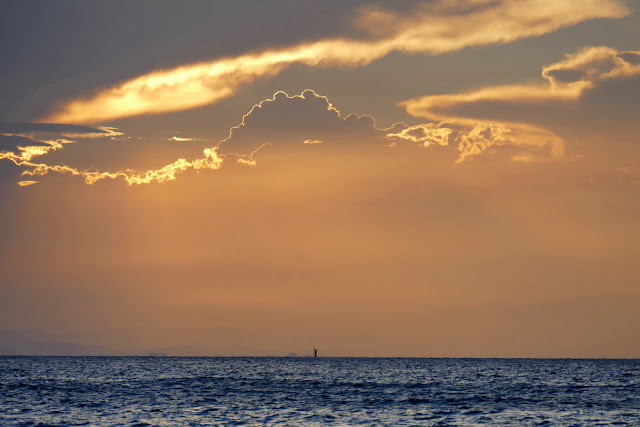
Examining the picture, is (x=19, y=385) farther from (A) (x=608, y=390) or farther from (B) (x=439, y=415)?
(A) (x=608, y=390)

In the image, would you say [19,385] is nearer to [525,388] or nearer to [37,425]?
→ [37,425]

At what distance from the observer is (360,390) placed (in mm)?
116375

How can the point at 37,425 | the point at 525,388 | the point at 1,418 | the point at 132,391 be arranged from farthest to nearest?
the point at 525,388, the point at 132,391, the point at 1,418, the point at 37,425

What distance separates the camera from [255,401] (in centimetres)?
9431

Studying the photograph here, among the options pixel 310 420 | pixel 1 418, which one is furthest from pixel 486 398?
pixel 1 418

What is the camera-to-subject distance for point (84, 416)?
76.7 meters

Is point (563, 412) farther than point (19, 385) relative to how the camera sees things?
No

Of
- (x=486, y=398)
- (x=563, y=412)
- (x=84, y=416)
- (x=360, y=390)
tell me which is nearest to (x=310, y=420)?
(x=84, y=416)

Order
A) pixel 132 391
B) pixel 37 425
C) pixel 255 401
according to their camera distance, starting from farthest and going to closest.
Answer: pixel 132 391 → pixel 255 401 → pixel 37 425

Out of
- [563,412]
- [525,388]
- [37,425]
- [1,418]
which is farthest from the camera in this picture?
[525,388]

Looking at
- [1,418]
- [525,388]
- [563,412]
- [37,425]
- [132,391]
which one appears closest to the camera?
[37,425]

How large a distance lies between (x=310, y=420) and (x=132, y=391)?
151 feet

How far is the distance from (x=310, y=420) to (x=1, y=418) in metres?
28.3

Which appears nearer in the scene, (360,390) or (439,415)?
(439,415)
